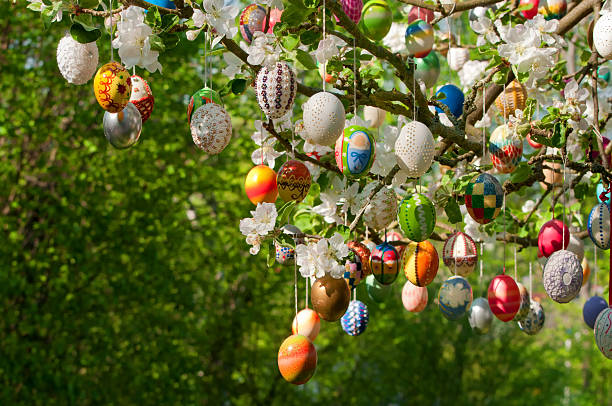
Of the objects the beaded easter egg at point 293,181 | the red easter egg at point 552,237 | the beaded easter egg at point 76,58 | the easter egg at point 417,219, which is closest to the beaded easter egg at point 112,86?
the beaded easter egg at point 76,58

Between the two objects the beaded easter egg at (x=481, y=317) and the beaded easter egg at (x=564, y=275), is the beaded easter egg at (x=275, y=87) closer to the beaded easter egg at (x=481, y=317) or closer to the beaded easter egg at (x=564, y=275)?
the beaded easter egg at (x=564, y=275)

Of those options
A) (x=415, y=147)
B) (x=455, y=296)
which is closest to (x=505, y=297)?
(x=455, y=296)

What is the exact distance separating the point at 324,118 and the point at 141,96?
0.60 m

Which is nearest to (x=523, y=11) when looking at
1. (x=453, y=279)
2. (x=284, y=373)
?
(x=453, y=279)

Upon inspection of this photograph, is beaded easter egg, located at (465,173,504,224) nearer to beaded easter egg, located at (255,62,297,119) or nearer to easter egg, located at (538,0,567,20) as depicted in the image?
beaded easter egg, located at (255,62,297,119)

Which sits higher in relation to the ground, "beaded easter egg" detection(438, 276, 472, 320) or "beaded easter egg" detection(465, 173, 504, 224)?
"beaded easter egg" detection(465, 173, 504, 224)

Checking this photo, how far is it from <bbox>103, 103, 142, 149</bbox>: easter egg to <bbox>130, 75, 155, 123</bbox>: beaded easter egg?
0.26ft

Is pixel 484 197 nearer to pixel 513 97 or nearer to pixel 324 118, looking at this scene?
pixel 513 97

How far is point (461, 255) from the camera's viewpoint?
286 cm

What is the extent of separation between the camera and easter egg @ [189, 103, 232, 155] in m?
2.18

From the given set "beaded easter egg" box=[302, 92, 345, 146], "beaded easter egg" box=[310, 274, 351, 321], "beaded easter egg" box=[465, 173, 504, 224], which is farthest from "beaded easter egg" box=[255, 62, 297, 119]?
"beaded easter egg" box=[465, 173, 504, 224]

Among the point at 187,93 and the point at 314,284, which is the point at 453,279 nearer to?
the point at 314,284

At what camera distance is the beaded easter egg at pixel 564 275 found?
8.21 feet

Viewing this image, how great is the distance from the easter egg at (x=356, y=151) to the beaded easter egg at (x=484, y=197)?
0.50 m
